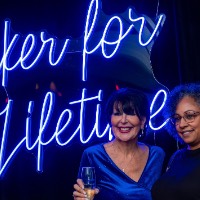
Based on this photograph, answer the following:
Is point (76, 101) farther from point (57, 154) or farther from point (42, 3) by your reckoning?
point (42, 3)

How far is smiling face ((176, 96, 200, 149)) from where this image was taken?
8.30 feet

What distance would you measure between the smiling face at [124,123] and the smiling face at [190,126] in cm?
50

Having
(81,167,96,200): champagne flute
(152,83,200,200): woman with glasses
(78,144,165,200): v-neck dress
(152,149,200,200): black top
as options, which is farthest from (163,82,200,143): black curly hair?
(81,167,96,200): champagne flute

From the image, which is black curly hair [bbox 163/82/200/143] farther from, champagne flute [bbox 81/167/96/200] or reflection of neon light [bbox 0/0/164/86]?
reflection of neon light [bbox 0/0/164/86]

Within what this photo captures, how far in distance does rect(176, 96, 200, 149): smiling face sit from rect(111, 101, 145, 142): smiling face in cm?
50

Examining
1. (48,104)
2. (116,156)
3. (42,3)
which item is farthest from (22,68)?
(116,156)

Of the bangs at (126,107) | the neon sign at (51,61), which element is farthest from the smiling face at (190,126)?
the neon sign at (51,61)

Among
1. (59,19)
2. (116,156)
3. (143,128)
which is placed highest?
(59,19)

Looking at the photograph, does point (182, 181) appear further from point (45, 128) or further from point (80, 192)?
point (45, 128)

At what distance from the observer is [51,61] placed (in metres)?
3.82

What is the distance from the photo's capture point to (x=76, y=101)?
382 centimetres

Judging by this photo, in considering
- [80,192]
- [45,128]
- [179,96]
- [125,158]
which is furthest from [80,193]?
[45,128]

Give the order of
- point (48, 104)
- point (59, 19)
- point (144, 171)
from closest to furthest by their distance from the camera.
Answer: point (144, 171) → point (48, 104) → point (59, 19)

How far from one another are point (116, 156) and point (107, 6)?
158 cm
